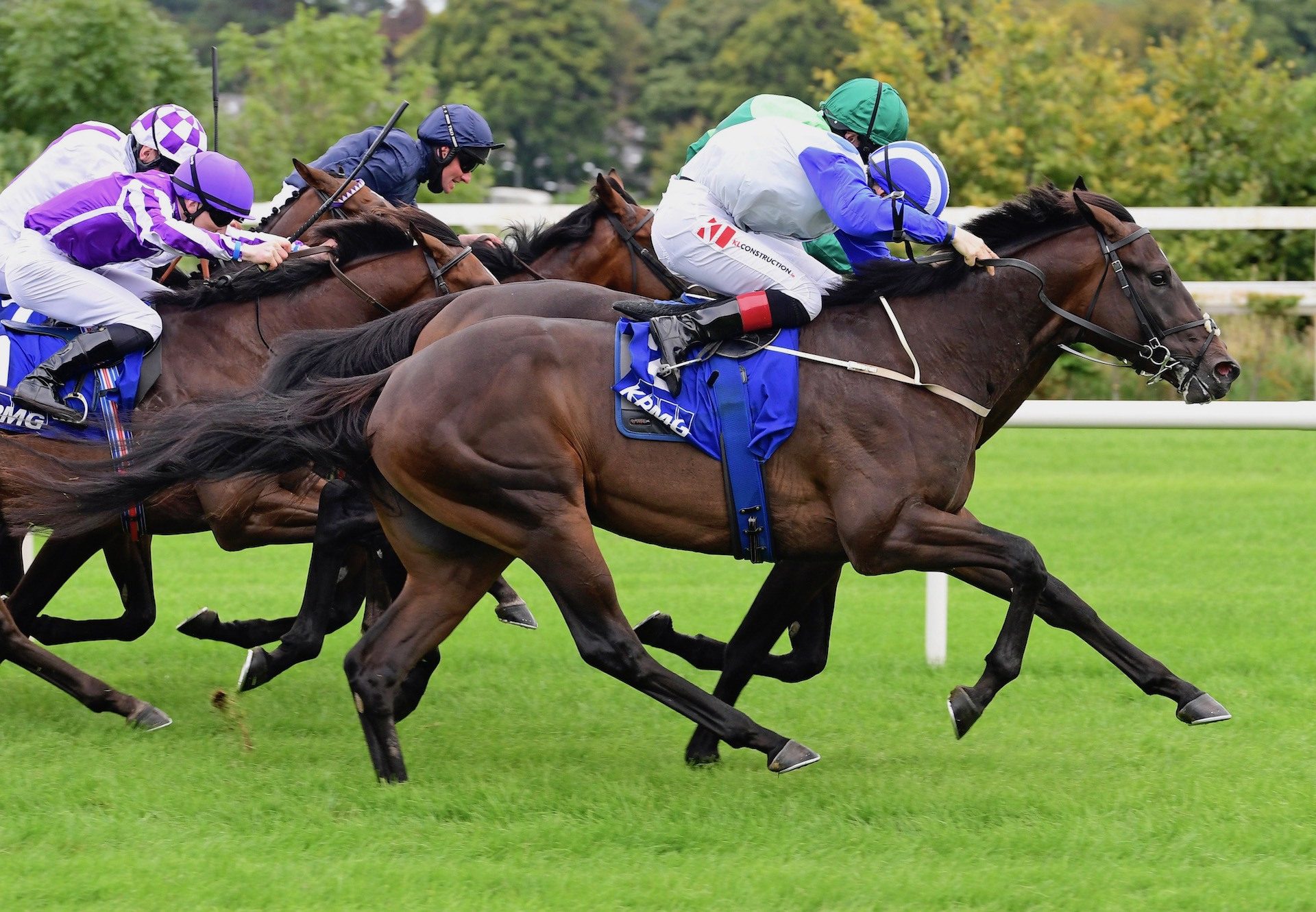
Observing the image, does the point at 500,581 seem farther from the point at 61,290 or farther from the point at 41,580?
the point at 61,290

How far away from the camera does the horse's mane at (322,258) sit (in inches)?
228

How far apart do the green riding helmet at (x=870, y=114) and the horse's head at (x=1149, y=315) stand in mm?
777

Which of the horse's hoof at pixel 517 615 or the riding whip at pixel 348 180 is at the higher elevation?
the riding whip at pixel 348 180

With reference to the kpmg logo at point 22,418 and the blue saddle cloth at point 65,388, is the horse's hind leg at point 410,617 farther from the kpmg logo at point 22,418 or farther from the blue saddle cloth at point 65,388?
the kpmg logo at point 22,418

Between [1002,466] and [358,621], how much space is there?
4770 mm

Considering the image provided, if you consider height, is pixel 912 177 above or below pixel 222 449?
above

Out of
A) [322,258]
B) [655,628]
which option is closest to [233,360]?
[322,258]

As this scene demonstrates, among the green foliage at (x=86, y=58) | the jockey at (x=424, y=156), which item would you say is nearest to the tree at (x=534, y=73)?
the green foliage at (x=86, y=58)

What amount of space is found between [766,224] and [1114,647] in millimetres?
1530

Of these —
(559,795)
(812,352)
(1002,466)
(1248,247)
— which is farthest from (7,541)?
(1248,247)

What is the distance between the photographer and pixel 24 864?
3879 millimetres

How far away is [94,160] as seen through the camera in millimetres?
5809

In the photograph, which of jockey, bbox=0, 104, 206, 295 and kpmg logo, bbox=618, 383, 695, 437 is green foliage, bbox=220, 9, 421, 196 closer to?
jockey, bbox=0, 104, 206, 295

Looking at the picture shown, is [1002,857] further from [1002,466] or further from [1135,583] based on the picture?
[1002,466]
